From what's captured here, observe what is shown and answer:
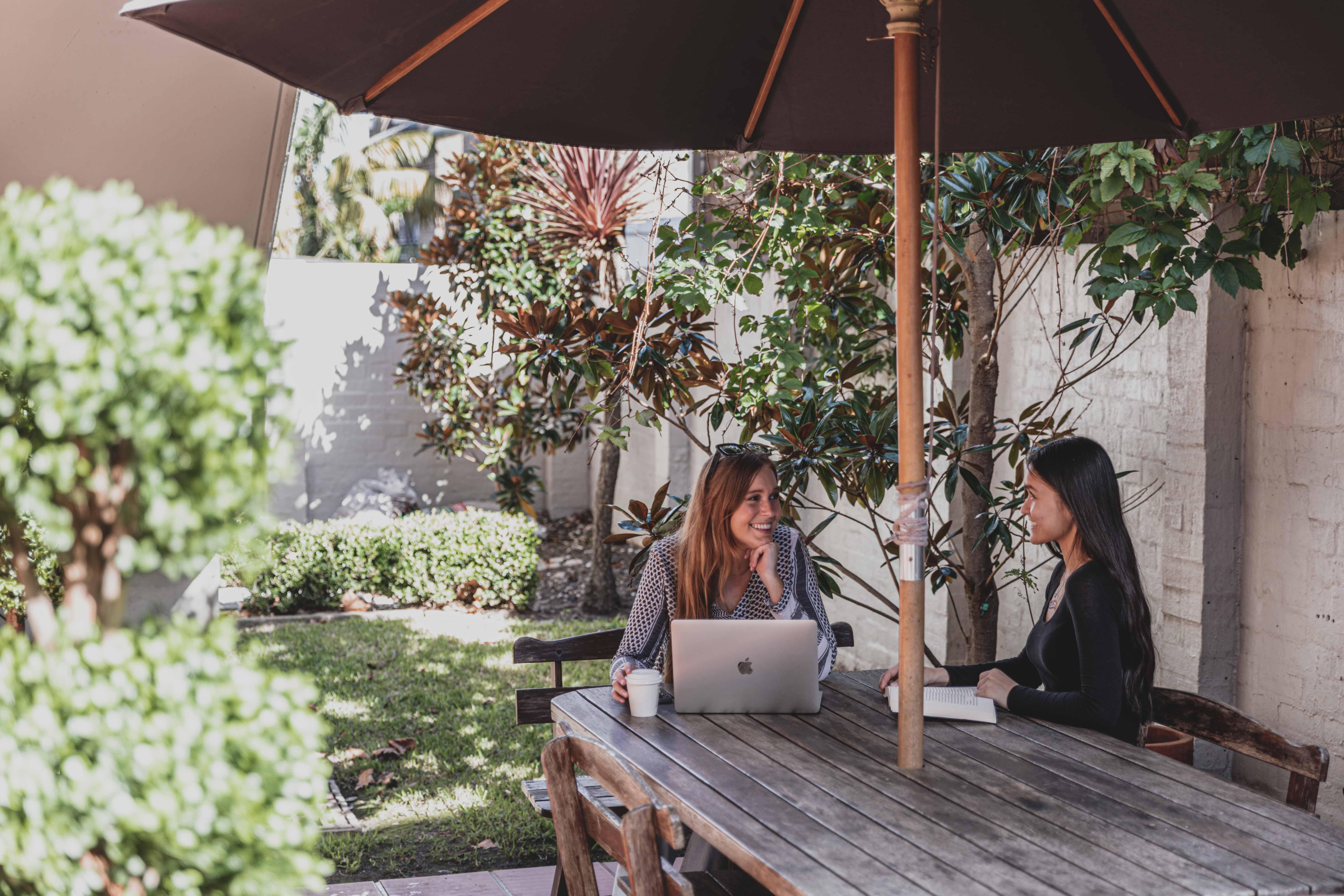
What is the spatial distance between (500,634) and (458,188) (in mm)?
3463

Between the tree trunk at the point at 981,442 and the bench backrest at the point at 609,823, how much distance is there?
7.02 ft

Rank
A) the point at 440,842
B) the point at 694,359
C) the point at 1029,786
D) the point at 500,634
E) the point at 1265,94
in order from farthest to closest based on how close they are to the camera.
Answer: the point at 500,634, the point at 694,359, the point at 440,842, the point at 1265,94, the point at 1029,786

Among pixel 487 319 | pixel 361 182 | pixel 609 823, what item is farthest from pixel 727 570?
pixel 361 182

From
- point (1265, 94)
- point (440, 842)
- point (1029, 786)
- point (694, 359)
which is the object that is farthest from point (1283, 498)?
point (440, 842)

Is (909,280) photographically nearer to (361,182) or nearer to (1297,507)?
(1297,507)

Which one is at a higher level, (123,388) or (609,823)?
(123,388)

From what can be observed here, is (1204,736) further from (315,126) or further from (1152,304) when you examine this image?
(315,126)

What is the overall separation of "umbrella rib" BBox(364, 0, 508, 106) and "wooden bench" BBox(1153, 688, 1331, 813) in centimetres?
229

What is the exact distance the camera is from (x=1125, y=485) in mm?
4316

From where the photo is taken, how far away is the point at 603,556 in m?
8.55

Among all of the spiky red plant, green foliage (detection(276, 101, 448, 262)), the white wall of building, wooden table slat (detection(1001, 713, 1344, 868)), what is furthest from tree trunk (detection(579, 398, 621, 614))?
green foliage (detection(276, 101, 448, 262))

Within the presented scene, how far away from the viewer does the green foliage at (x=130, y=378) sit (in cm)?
111

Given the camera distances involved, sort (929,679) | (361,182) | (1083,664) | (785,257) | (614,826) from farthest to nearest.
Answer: (361,182) → (785,257) → (929,679) → (1083,664) → (614,826)

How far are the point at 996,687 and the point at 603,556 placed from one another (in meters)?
5.66
